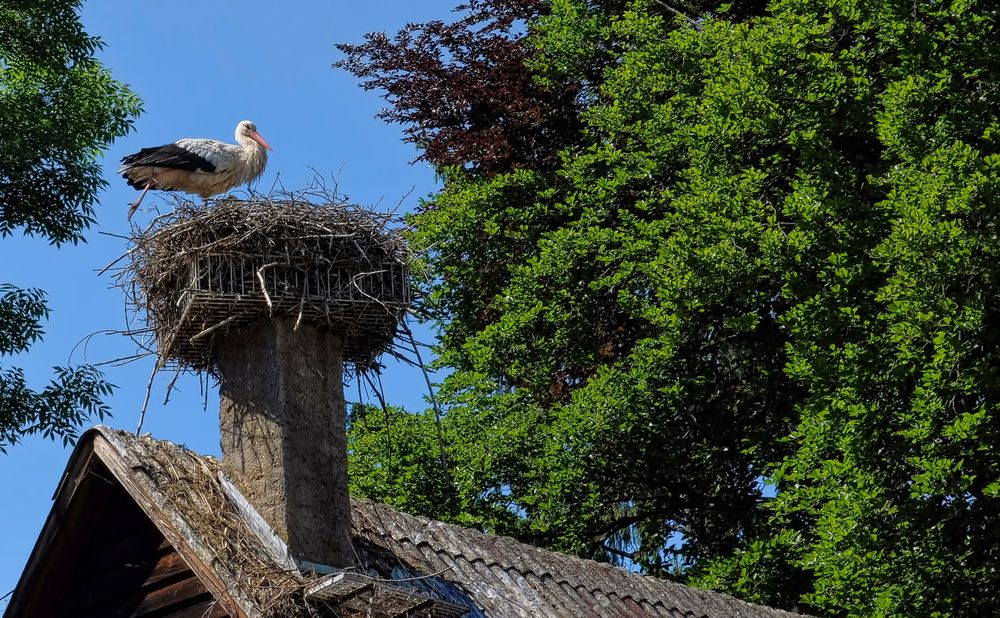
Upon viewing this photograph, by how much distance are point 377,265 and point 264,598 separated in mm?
2540

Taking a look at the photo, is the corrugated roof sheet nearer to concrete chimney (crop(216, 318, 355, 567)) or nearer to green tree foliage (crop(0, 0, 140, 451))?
concrete chimney (crop(216, 318, 355, 567))

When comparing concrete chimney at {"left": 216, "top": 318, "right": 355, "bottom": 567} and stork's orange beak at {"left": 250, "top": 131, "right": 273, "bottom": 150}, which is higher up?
stork's orange beak at {"left": 250, "top": 131, "right": 273, "bottom": 150}

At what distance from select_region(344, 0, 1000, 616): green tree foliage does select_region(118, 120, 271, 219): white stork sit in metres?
6.67

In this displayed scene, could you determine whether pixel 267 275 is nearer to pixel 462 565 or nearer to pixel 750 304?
pixel 462 565

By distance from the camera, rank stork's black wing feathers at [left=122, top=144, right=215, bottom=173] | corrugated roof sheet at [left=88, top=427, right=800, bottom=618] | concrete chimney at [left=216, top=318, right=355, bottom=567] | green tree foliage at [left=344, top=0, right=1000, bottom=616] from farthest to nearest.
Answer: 1. green tree foliage at [left=344, top=0, right=1000, bottom=616]
2. stork's black wing feathers at [left=122, top=144, right=215, bottom=173]
3. corrugated roof sheet at [left=88, top=427, right=800, bottom=618]
4. concrete chimney at [left=216, top=318, right=355, bottom=567]

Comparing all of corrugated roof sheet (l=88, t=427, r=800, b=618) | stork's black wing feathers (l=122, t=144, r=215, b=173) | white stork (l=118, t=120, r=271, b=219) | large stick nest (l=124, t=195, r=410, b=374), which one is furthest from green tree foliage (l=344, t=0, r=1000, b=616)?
large stick nest (l=124, t=195, r=410, b=374)

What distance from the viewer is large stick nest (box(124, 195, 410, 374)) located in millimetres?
9430

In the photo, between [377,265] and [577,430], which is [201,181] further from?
[577,430]

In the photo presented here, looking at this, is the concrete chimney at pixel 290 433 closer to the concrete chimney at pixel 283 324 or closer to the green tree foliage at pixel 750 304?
the concrete chimney at pixel 283 324

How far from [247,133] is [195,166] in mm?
1366

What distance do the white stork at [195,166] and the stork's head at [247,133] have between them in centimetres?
37

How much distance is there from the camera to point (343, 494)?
9.37 meters

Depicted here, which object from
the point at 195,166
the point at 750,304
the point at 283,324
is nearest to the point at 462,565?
the point at 283,324

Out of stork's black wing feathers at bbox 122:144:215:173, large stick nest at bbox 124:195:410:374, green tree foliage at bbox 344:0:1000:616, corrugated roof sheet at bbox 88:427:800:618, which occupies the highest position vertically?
green tree foliage at bbox 344:0:1000:616
